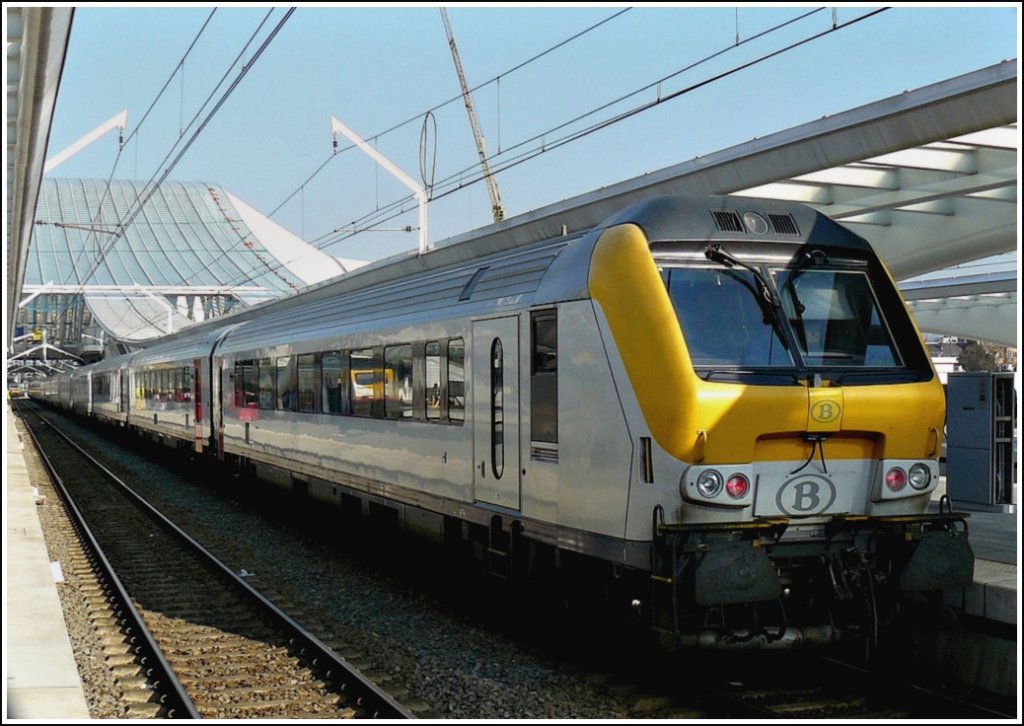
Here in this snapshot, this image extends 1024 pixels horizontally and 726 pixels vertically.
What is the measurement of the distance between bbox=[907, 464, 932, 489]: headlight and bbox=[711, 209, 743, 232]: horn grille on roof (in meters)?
2.07

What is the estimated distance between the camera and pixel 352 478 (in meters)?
14.3

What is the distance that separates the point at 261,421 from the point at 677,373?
41.0 feet

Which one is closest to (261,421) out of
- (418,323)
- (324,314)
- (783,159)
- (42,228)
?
(324,314)

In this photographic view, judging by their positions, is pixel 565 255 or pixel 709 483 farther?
pixel 565 255

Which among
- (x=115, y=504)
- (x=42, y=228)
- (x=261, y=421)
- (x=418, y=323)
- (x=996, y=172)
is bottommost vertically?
(x=115, y=504)

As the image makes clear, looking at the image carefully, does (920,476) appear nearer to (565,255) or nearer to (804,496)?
(804,496)

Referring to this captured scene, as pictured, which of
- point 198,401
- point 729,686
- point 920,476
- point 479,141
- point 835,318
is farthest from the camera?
point 479,141

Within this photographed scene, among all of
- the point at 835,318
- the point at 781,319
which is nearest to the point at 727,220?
the point at 781,319

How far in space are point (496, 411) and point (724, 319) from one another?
8.30ft

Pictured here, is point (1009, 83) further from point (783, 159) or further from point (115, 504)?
point (115, 504)

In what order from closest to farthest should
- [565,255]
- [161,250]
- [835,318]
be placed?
[835,318]
[565,255]
[161,250]

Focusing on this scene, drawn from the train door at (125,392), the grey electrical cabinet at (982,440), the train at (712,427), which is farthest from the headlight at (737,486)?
the train door at (125,392)

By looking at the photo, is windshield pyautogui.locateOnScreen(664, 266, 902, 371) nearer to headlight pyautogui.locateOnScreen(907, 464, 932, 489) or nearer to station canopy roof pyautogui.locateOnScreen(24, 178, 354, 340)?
headlight pyautogui.locateOnScreen(907, 464, 932, 489)

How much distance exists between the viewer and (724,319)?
8219mm
